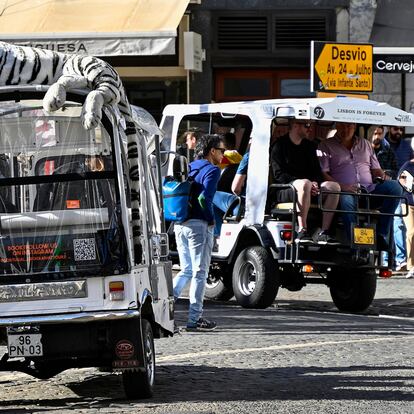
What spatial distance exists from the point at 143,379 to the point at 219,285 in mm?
7912

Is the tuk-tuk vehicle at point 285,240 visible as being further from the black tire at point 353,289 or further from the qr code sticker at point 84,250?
the qr code sticker at point 84,250

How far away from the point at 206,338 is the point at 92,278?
167 inches

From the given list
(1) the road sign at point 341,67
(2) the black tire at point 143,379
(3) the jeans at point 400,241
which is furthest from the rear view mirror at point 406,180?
(2) the black tire at point 143,379

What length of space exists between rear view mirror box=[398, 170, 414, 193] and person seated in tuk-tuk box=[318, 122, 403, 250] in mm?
3558

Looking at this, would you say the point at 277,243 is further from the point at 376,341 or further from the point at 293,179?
the point at 376,341

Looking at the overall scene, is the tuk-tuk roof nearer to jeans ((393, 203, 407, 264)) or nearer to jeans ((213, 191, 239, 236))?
jeans ((213, 191, 239, 236))

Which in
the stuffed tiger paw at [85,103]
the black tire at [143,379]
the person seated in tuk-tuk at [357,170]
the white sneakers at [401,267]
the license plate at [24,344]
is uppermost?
the stuffed tiger paw at [85,103]

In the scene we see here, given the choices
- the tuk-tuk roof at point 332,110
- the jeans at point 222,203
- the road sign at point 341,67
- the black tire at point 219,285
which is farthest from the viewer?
the road sign at point 341,67

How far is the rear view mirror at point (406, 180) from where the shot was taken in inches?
805

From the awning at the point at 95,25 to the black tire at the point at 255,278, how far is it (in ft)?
23.4

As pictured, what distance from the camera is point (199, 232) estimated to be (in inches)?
551

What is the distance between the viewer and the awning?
75.2 ft

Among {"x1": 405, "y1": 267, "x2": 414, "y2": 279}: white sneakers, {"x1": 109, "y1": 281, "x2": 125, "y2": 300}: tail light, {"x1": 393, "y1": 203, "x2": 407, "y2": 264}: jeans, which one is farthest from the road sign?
{"x1": 109, "y1": 281, "x2": 125, "y2": 300}: tail light

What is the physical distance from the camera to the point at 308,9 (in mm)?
25969
